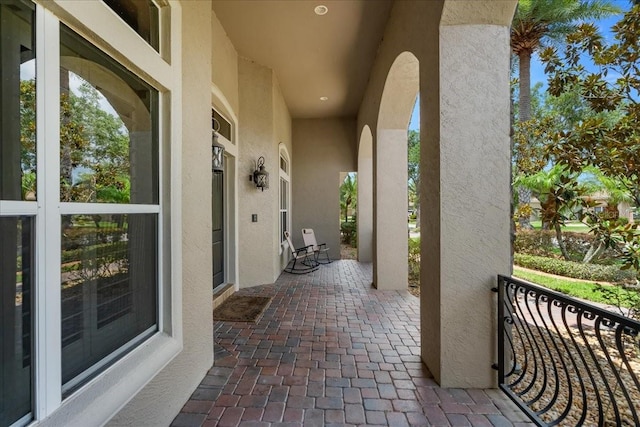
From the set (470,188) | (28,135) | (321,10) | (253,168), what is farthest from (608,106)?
(253,168)

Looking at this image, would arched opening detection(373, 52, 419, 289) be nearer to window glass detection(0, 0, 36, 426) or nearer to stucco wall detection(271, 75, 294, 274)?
stucco wall detection(271, 75, 294, 274)

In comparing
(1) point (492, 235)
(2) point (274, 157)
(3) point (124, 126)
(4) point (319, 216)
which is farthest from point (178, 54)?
(4) point (319, 216)

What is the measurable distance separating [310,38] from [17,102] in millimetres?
4270

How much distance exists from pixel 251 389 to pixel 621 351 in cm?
219

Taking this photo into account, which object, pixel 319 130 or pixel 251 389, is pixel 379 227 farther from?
pixel 319 130

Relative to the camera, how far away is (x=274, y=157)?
5750mm

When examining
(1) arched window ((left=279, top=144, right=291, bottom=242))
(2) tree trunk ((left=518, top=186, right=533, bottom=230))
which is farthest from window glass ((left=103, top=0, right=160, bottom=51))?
(2) tree trunk ((left=518, top=186, right=533, bottom=230))

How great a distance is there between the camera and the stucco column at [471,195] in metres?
2.32

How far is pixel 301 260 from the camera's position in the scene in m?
8.11

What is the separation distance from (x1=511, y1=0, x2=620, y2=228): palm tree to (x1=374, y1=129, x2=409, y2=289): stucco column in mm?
4423

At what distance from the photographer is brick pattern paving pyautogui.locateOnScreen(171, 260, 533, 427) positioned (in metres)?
1.98

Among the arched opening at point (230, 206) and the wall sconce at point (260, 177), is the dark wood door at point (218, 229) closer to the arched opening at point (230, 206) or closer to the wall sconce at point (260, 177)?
the arched opening at point (230, 206)

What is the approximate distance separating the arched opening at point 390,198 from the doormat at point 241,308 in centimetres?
206

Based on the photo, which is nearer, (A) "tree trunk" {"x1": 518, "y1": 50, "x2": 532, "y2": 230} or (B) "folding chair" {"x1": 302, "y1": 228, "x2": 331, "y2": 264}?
(B) "folding chair" {"x1": 302, "y1": 228, "x2": 331, "y2": 264}
